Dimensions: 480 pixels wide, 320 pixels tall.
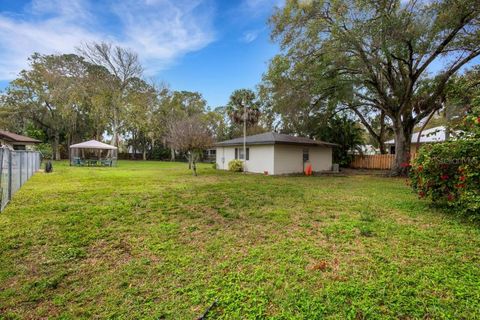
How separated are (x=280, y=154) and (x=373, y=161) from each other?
992cm

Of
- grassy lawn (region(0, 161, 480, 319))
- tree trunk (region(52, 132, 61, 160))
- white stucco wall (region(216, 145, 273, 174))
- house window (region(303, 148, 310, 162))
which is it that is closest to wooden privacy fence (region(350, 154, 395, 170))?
house window (region(303, 148, 310, 162))

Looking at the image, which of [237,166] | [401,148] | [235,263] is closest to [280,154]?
[237,166]

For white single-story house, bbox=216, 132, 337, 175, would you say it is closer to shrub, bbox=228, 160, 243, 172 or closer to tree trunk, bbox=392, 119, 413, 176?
shrub, bbox=228, 160, 243, 172

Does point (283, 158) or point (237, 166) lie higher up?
point (283, 158)

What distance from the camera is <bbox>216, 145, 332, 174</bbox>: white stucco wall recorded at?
1419 cm

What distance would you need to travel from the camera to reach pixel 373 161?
19.5 metres

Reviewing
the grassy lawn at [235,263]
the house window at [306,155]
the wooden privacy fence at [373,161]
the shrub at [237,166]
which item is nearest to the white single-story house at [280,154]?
the house window at [306,155]

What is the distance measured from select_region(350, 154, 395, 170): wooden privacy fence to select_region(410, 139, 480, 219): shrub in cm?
1430

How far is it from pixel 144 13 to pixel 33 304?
34.2 ft

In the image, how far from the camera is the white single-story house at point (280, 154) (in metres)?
14.1

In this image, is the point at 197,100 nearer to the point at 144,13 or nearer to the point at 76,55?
the point at 76,55

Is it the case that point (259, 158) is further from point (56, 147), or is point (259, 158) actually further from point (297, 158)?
point (56, 147)

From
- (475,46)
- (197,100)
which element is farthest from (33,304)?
(197,100)

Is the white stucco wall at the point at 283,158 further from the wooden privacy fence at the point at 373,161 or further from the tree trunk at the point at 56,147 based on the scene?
the tree trunk at the point at 56,147
